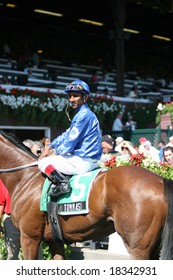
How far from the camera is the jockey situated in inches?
217

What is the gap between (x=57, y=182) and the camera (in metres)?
5.51

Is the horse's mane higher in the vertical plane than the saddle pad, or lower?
higher

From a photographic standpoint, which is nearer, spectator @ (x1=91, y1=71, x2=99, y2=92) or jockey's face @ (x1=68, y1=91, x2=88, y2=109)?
jockey's face @ (x1=68, y1=91, x2=88, y2=109)

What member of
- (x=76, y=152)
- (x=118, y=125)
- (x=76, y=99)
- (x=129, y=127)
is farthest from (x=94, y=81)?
(x=76, y=152)

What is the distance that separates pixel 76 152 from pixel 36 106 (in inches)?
409

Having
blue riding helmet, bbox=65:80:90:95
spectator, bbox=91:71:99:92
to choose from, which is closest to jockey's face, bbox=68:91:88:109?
blue riding helmet, bbox=65:80:90:95

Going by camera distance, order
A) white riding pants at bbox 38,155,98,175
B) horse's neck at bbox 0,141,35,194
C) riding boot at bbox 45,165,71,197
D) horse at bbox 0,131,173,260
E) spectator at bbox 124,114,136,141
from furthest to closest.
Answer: spectator at bbox 124,114,136,141 < horse's neck at bbox 0,141,35,194 < white riding pants at bbox 38,155,98,175 < riding boot at bbox 45,165,71,197 < horse at bbox 0,131,173,260

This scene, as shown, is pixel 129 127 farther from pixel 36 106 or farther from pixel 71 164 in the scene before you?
pixel 71 164

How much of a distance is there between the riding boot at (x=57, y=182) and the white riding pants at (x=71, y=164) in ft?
0.19

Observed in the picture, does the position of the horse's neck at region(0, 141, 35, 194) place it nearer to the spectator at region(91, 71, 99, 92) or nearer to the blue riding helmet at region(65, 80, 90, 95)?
the blue riding helmet at region(65, 80, 90, 95)

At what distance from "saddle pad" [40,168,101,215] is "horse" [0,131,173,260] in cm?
6

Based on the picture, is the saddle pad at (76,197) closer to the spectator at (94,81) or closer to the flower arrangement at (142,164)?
the flower arrangement at (142,164)
